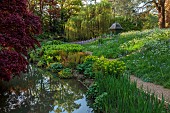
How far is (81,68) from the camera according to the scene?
7695mm

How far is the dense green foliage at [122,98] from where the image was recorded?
126 inches

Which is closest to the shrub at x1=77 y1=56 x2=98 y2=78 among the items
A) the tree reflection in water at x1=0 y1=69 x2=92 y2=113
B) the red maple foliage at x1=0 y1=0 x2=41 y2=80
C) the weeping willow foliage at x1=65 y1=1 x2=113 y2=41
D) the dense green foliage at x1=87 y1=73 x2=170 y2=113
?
the tree reflection in water at x1=0 y1=69 x2=92 y2=113

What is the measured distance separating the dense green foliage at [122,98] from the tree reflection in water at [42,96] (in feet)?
1.78

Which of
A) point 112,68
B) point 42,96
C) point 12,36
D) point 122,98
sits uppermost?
point 12,36

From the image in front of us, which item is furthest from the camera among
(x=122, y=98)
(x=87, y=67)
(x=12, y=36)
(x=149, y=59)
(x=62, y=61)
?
(x=62, y=61)

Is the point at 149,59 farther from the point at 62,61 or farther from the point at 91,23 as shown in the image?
the point at 91,23

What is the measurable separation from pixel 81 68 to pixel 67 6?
16362mm

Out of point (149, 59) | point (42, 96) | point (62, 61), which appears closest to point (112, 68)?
point (42, 96)

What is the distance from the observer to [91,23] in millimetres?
18109

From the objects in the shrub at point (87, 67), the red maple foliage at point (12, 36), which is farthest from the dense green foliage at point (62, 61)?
the red maple foliage at point (12, 36)

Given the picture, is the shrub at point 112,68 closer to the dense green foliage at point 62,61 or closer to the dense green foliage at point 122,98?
the dense green foliage at point 122,98

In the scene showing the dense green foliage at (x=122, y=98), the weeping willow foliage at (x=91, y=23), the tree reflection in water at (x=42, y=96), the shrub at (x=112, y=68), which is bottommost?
the tree reflection in water at (x=42, y=96)

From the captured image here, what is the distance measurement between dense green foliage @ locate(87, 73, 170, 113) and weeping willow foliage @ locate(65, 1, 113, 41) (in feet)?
43.1

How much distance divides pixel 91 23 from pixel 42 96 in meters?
12.9
